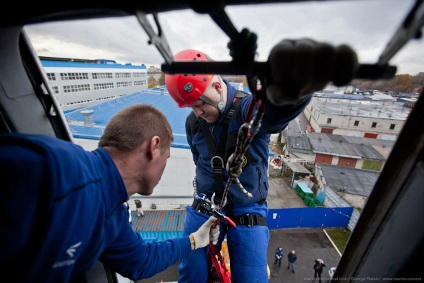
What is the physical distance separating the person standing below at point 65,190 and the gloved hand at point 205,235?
3.02ft

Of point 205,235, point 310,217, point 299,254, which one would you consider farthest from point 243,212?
point 310,217

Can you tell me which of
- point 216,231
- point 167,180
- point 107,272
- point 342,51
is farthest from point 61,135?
point 167,180

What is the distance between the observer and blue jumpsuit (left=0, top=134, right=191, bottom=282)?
2.40ft

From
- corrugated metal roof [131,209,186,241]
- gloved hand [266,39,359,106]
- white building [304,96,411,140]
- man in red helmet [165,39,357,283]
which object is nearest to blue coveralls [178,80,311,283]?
man in red helmet [165,39,357,283]

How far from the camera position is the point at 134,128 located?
1.43 m

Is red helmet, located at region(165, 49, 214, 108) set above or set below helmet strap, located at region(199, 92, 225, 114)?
above

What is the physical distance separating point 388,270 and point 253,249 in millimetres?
1487

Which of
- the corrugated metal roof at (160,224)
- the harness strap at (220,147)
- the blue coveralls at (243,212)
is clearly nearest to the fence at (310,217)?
the corrugated metal roof at (160,224)

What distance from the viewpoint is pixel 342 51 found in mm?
546

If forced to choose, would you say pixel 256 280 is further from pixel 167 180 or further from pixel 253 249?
pixel 167 180

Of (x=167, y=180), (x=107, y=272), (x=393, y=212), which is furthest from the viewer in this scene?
(x=167, y=180)

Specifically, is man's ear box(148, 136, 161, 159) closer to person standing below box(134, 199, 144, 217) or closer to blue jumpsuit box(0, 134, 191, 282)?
A: blue jumpsuit box(0, 134, 191, 282)

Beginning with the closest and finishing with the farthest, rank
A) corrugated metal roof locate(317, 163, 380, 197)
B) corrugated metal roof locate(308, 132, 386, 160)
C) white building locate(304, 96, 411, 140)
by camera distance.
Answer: corrugated metal roof locate(317, 163, 380, 197), white building locate(304, 96, 411, 140), corrugated metal roof locate(308, 132, 386, 160)

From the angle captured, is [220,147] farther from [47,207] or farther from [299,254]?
[299,254]
